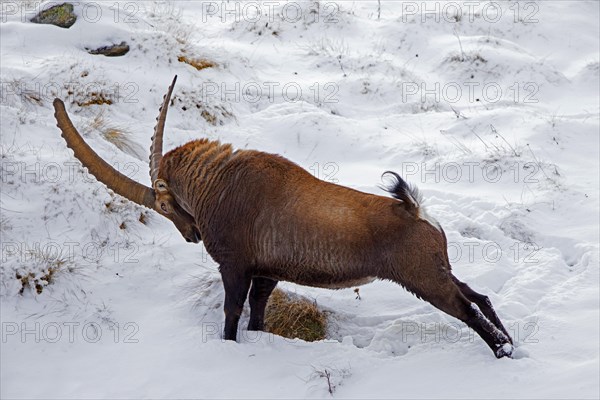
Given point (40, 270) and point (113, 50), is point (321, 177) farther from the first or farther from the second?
point (113, 50)

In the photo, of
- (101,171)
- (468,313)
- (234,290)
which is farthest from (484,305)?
(101,171)

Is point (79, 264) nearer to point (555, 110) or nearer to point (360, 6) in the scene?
point (555, 110)

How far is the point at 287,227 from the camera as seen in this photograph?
515 centimetres

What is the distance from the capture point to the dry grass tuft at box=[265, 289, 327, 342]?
5.78m

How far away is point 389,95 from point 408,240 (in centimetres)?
595

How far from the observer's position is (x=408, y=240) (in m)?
4.87

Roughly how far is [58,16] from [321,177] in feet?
16.6

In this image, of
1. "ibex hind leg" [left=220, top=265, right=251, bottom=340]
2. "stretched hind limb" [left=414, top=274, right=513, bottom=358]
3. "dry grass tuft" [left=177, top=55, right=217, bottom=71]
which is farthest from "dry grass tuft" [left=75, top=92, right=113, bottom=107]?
"stretched hind limb" [left=414, top=274, right=513, bottom=358]

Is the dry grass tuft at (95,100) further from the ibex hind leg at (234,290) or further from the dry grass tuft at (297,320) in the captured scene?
the ibex hind leg at (234,290)

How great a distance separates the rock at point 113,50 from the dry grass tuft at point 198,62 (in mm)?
780

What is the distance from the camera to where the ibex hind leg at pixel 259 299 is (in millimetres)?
5609

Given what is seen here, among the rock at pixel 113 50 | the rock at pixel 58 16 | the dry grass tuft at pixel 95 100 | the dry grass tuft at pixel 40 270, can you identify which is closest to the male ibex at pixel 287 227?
the dry grass tuft at pixel 40 270

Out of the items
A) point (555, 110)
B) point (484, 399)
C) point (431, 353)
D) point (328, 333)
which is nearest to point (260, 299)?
point (328, 333)

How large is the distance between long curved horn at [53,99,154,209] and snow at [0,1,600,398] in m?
1.04
